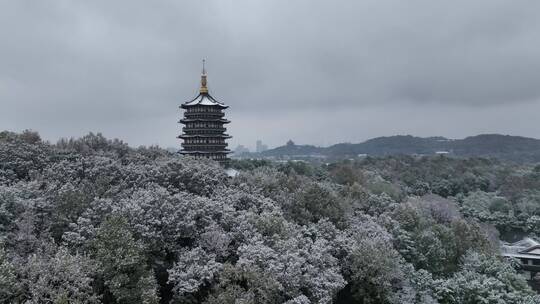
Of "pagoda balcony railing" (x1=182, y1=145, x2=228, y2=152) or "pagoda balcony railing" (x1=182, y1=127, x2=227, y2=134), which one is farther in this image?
"pagoda balcony railing" (x1=182, y1=145, x2=228, y2=152)

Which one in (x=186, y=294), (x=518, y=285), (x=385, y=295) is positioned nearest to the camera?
(x=186, y=294)

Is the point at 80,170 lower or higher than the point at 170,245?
higher

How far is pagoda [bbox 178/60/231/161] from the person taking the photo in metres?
35.1

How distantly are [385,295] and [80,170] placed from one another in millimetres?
16802

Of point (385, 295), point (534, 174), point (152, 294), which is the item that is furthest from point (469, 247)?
point (534, 174)

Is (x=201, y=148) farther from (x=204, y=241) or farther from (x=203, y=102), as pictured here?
(x=204, y=241)

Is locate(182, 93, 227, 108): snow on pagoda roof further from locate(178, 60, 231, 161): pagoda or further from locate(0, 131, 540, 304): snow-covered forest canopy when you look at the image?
locate(0, 131, 540, 304): snow-covered forest canopy

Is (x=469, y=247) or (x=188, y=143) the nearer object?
(x=469, y=247)

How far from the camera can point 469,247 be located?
88.7 ft

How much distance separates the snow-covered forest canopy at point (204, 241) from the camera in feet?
52.3

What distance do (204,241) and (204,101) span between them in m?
18.3

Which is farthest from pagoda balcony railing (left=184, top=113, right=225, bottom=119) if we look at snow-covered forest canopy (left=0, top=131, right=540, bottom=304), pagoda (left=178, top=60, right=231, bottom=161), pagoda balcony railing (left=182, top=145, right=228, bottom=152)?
snow-covered forest canopy (left=0, top=131, right=540, bottom=304)

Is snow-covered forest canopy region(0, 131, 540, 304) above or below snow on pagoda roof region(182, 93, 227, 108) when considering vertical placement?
below

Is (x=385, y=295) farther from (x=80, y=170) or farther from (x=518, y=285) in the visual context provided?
(x=80, y=170)
